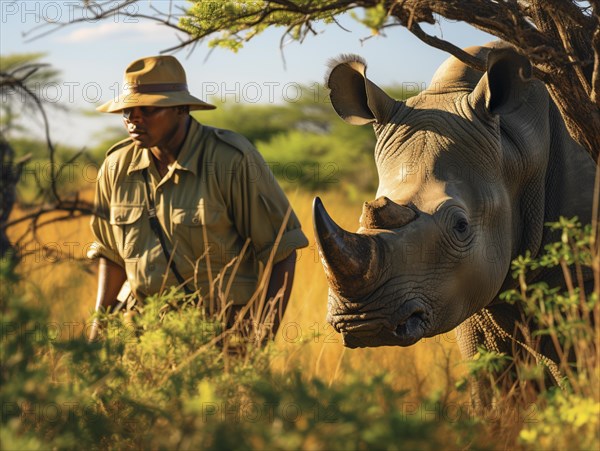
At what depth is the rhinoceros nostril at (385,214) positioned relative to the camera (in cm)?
451

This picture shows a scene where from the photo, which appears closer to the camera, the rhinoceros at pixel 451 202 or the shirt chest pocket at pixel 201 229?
the rhinoceros at pixel 451 202

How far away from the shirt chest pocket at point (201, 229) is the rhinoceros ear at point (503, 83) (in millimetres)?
1326

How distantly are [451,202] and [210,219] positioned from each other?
1318 millimetres

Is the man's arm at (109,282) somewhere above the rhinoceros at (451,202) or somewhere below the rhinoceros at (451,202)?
below

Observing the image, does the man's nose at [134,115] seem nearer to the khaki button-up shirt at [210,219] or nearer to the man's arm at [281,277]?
the khaki button-up shirt at [210,219]

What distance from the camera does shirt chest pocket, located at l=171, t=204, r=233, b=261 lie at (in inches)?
218

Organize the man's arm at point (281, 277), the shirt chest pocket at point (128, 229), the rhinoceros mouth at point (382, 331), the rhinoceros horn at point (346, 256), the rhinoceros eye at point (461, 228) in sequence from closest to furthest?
the rhinoceros horn at point (346, 256) → the rhinoceros mouth at point (382, 331) → the rhinoceros eye at point (461, 228) → the man's arm at point (281, 277) → the shirt chest pocket at point (128, 229)

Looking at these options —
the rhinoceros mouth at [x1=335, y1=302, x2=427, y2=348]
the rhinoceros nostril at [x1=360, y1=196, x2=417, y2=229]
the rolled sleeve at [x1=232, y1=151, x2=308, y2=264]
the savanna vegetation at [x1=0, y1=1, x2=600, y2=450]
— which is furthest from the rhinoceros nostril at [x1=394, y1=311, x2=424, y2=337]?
the rolled sleeve at [x1=232, y1=151, x2=308, y2=264]

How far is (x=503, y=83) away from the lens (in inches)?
203

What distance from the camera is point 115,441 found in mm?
4082

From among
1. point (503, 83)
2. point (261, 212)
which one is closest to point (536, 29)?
point (503, 83)

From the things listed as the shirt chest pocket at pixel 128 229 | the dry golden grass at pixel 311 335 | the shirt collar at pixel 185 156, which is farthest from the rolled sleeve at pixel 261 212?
the shirt chest pocket at pixel 128 229

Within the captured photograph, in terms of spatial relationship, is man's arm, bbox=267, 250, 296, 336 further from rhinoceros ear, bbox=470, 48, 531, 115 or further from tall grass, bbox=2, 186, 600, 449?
rhinoceros ear, bbox=470, 48, 531, 115

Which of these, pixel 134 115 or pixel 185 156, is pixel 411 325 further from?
pixel 134 115
